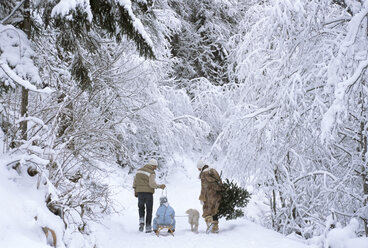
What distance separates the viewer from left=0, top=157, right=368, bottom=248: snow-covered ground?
3791 millimetres

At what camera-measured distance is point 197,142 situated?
15.5 meters

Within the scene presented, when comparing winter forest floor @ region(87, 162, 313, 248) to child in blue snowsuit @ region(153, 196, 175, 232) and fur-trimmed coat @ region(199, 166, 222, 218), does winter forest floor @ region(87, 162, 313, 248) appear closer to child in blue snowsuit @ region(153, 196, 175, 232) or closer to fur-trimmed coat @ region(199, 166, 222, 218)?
child in blue snowsuit @ region(153, 196, 175, 232)

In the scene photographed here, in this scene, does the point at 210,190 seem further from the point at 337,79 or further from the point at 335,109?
the point at 335,109

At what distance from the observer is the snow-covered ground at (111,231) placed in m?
3.79

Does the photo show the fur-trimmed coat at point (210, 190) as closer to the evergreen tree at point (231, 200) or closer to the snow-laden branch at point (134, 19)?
the evergreen tree at point (231, 200)

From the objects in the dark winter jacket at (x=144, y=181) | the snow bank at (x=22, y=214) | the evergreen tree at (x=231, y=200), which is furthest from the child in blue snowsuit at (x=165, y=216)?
the snow bank at (x=22, y=214)

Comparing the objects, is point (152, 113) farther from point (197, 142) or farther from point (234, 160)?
point (234, 160)

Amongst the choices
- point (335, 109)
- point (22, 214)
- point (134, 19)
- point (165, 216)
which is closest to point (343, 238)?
point (335, 109)

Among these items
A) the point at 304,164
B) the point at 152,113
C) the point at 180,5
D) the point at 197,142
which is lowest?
the point at 304,164

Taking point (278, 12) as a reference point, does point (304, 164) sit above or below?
below

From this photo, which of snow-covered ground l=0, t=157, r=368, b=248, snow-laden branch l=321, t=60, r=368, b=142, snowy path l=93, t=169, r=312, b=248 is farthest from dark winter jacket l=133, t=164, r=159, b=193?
snow-laden branch l=321, t=60, r=368, b=142

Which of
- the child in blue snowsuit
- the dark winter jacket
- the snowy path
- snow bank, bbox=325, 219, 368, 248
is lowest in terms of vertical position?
the snowy path

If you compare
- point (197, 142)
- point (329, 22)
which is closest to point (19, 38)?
point (329, 22)

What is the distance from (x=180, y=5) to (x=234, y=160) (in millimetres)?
14469
